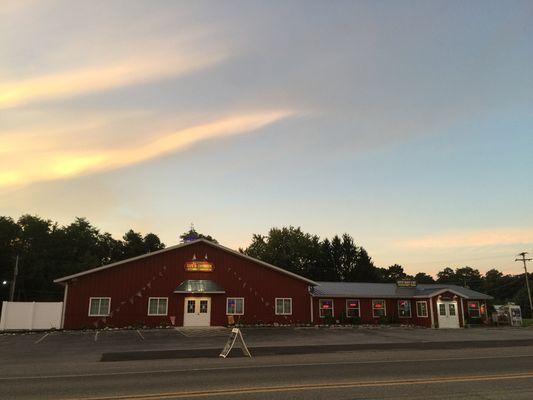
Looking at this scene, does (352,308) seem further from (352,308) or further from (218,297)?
(218,297)

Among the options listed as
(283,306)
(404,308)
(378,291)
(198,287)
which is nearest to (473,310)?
(404,308)

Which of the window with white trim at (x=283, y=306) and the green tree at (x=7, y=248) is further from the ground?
the green tree at (x=7, y=248)

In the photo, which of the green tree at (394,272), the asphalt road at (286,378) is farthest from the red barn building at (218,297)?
the green tree at (394,272)

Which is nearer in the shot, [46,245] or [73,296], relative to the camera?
[73,296]

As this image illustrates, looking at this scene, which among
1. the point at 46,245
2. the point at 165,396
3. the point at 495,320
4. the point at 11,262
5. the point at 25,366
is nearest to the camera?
the point at 165,396

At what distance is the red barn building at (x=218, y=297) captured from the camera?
35938 millimetres

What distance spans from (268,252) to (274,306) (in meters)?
44.0

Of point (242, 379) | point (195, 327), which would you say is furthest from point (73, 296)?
point (242, 379)

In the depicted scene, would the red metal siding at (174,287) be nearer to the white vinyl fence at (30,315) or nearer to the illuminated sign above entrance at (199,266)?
the illuminated sign above entrance at (199,266)

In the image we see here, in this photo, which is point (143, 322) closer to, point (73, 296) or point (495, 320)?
point (73, 296)

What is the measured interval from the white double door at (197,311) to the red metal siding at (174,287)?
349 mm

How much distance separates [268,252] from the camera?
83.9 meters

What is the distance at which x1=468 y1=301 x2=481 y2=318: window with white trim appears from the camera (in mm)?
45469

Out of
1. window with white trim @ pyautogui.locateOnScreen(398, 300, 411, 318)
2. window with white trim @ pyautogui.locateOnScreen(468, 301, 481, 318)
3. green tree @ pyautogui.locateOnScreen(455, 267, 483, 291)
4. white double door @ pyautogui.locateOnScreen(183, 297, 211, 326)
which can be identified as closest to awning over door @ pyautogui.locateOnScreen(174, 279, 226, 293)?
white double door @ pyautogui.locateOnScreen(183, 297, 211, 326)
